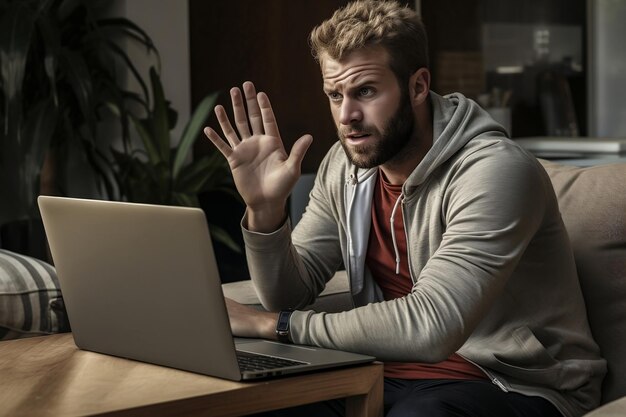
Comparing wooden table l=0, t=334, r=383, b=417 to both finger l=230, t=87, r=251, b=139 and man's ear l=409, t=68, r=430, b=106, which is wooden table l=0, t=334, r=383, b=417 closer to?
finger l=230, t=87, r=251, b=139

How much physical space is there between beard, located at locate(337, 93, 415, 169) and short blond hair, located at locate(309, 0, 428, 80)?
0.23ft

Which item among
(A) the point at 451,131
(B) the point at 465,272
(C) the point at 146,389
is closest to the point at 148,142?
(A) the point at 451,131

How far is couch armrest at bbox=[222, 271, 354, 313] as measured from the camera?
85.5 inches

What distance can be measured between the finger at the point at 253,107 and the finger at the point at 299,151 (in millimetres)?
98

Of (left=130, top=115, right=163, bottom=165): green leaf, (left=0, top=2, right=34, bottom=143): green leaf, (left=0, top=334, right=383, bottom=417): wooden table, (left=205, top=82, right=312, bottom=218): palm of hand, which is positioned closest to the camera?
(left=0, top=334, right=383, bottom=417): wooden table

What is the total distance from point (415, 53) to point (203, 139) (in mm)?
2371

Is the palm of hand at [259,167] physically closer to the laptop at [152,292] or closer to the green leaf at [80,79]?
the laptop at [152,292]

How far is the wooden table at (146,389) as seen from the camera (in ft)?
4.43

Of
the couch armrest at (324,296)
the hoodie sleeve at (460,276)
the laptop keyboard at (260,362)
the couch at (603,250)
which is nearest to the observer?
the laptop keyboard at (260,362)

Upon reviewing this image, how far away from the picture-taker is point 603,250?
2037 mm

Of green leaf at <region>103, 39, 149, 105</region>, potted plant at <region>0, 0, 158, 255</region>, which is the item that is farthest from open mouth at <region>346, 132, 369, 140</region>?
green leaf at <region>103, 39, 149, 105</region>

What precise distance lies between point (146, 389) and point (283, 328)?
0.34m

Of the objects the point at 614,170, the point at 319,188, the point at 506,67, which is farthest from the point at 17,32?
the point at 506,67

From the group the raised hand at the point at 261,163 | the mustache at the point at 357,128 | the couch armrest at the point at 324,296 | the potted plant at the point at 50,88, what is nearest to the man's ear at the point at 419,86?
the mustache at the point at 357,128
